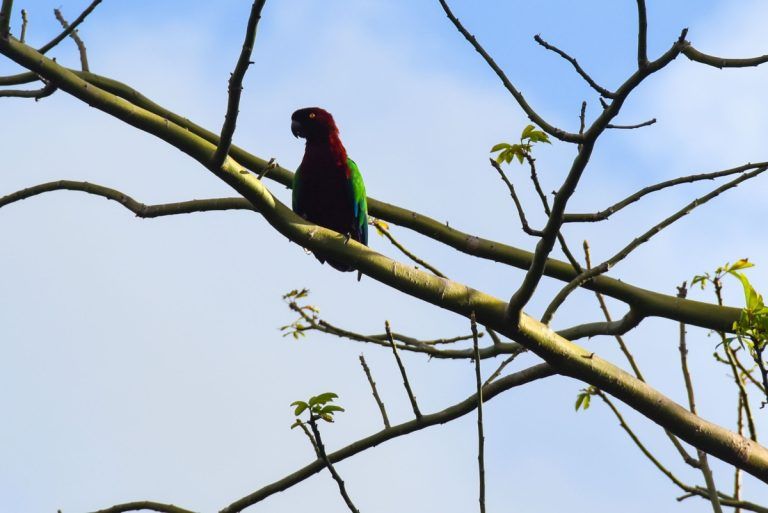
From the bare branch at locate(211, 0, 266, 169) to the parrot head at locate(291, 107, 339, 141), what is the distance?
3.61 m

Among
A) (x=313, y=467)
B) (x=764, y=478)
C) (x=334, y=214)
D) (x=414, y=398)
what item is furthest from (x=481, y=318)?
(x=334, y=214)

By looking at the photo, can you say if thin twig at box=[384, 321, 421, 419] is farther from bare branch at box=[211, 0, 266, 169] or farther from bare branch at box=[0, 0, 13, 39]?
bare branch at box=[0, 0, 13, 39]

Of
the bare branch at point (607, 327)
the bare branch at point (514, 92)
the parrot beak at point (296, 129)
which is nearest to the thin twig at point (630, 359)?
the bare branch at point (607, 327)

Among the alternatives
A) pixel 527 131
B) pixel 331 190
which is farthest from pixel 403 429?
pixel 331 190

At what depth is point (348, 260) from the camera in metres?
3.98

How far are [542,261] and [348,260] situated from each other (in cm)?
92

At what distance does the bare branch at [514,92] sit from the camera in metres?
3.35

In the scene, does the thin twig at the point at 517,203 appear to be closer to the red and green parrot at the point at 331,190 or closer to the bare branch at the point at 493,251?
the bare branch at the point at 493,251

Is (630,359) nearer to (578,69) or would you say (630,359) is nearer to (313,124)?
(578,69)

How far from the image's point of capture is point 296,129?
292 inches

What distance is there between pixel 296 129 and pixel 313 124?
0.57ft

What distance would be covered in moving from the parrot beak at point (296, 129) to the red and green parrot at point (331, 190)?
0.82 feet

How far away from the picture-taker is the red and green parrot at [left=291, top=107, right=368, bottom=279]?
22.1 ft

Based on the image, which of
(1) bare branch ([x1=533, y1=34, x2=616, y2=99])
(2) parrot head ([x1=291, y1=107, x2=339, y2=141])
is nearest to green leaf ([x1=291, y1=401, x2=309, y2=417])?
(1) bare branch ([x1=533, y1=34, x2=616, y2=99])
